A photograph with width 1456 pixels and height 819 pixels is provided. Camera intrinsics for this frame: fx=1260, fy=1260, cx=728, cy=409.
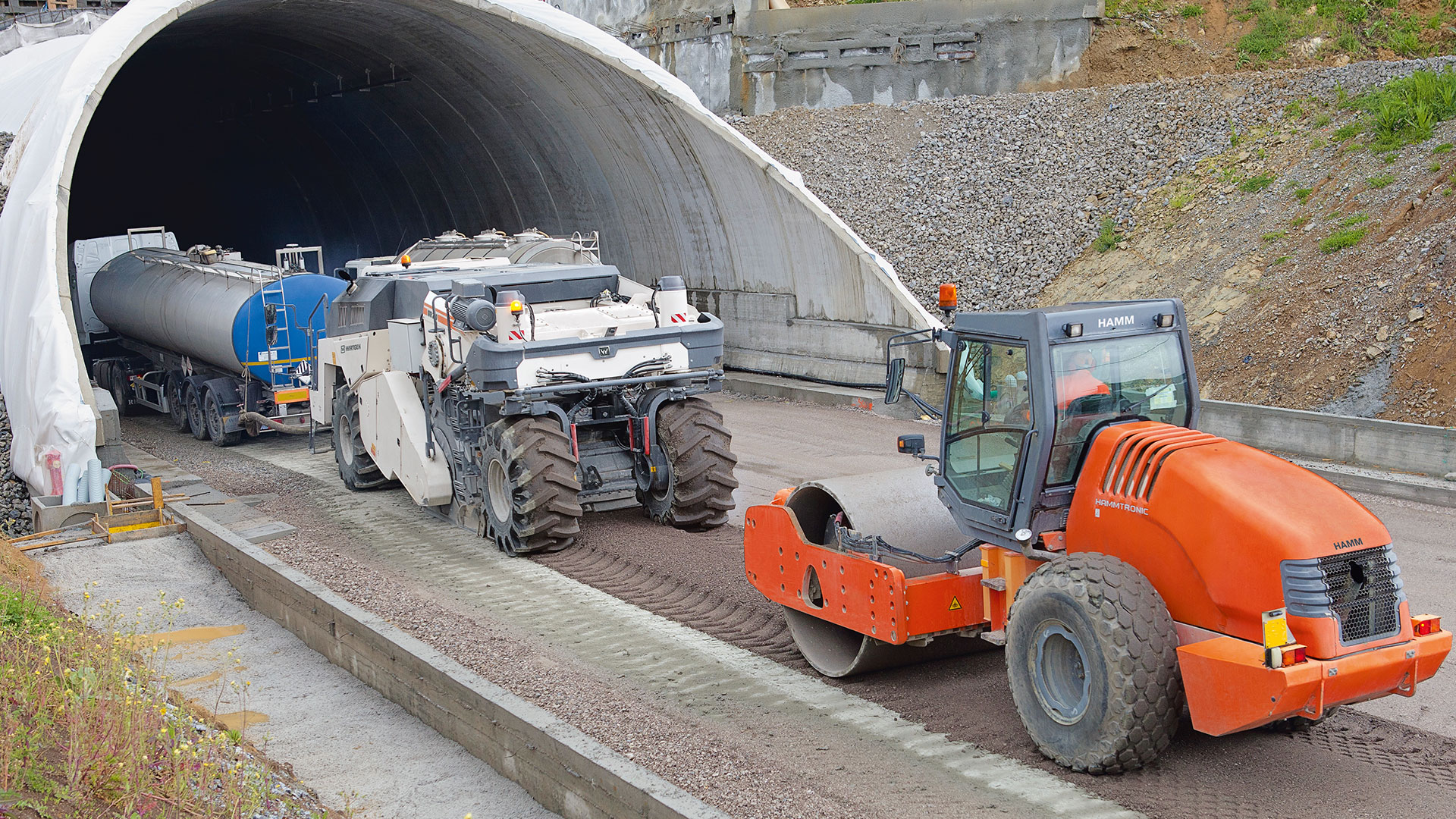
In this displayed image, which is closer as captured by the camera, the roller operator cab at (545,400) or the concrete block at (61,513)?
the roller operator cab at (545,400)

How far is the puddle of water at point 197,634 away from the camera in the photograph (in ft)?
29.9

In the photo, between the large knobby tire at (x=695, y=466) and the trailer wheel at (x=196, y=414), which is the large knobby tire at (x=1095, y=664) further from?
the trailer wheel at (x=196, y=414)

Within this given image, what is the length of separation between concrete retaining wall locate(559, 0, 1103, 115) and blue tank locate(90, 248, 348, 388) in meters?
14.2

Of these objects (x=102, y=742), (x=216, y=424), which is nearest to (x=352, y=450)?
(x=216, y=424)

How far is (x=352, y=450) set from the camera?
13570 mm

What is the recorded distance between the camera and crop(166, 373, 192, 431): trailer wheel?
730 inches

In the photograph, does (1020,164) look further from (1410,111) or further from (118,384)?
(118,384)

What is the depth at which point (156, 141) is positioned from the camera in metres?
31.5

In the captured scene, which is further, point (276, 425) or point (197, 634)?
point (276, 425)

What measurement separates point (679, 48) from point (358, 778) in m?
26.7

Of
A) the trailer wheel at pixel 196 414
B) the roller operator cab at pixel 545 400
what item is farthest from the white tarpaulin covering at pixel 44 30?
the roller operator cab at pixel 545 400

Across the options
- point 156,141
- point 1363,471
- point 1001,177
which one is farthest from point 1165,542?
point 156,141

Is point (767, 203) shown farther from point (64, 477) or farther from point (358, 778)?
point (358, 778)

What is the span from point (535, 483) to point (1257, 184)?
13614 millimetres
